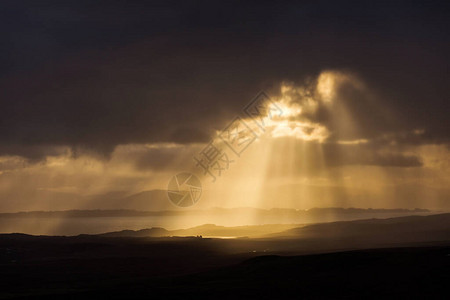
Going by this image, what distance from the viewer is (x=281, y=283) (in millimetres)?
51500

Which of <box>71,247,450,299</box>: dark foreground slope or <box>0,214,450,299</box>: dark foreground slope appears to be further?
<box>0,214,450,299</box>: dark foreground slope

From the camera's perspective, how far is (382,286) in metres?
46.4

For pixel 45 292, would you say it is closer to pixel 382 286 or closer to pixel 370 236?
pixel 382 286

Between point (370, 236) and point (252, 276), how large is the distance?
98146 mm

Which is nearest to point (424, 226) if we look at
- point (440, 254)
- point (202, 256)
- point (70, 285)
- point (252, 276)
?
point (202, 256)

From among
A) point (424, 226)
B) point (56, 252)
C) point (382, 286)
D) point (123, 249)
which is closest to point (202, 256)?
point (123, 249)

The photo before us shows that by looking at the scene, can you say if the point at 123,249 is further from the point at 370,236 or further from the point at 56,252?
the point at 370,236

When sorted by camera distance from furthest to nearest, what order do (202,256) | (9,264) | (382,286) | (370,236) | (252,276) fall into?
(370,236) → (202,256) → (9,264) → (252,276) → (382,286)

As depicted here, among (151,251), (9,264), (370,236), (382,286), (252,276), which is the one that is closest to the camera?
(382,286)

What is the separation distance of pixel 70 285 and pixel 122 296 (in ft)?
49.3

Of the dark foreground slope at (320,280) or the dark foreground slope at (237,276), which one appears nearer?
the dark foreground slope at (320,280)

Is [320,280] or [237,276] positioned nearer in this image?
[320,280]

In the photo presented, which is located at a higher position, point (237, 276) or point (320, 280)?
point (237, 276)

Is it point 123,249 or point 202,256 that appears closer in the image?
point 202,256
